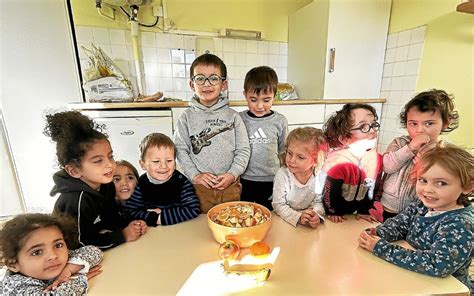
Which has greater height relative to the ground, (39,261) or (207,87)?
(207,87)

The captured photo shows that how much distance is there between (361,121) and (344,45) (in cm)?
189

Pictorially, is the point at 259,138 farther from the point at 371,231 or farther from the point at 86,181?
the point at 86,181

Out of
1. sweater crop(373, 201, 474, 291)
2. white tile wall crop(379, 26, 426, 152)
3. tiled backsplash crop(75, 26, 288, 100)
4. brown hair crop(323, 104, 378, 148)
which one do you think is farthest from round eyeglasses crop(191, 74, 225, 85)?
white tile wall crop(379, 26, 426, 152)

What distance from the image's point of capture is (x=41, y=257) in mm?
619

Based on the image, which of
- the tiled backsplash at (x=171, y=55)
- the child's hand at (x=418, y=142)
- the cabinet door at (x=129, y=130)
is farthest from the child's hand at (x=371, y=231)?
the tiled backsplash at (x=171, y=55)

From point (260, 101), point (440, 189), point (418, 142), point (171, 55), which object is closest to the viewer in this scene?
point (440, 189)

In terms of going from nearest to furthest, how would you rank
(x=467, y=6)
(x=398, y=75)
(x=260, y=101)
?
(x=260, y=101), (x=467, y=6), (x=398, y=75)

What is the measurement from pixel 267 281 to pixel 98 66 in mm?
2327

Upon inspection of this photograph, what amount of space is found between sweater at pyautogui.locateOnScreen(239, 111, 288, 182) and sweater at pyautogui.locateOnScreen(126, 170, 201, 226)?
1.34 feet

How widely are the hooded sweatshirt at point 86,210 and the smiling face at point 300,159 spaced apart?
66cm

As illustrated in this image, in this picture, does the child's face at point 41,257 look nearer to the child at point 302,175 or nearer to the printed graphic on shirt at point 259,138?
the child at point 302,175

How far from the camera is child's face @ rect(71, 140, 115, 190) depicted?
2.78 ft

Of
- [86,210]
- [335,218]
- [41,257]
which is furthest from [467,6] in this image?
[41,257]

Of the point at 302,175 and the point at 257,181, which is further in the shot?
the point at 257,181
